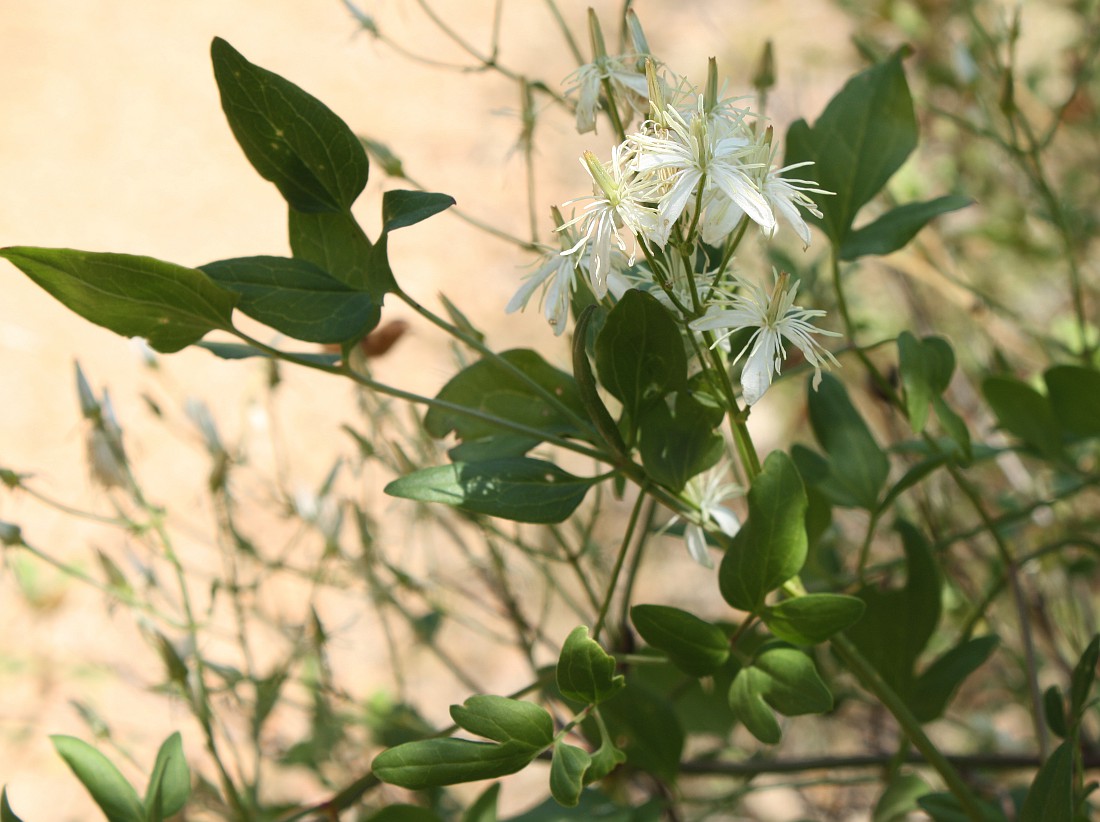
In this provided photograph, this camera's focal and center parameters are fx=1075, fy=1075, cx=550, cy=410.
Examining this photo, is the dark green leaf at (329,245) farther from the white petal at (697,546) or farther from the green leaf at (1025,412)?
the green leaf at (1025,412)

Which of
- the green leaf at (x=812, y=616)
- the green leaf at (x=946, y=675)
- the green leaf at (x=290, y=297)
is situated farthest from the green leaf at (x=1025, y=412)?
the green leaf at (x=290, y=297)

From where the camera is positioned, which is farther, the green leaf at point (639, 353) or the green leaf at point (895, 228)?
the green leaf at point (895, 228)

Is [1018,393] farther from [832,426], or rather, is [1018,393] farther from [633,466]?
[633,466]

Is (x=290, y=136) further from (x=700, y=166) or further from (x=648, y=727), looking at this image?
(x=648, y=727)

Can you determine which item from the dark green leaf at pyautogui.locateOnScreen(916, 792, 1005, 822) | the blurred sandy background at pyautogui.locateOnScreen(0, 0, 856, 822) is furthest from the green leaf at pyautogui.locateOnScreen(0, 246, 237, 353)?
the blurred sandy background at pyautogui.locateOnScreen(0, 0, 856, 822)

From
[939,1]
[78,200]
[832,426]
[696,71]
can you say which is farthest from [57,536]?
[939,1]

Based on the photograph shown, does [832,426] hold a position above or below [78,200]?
below
